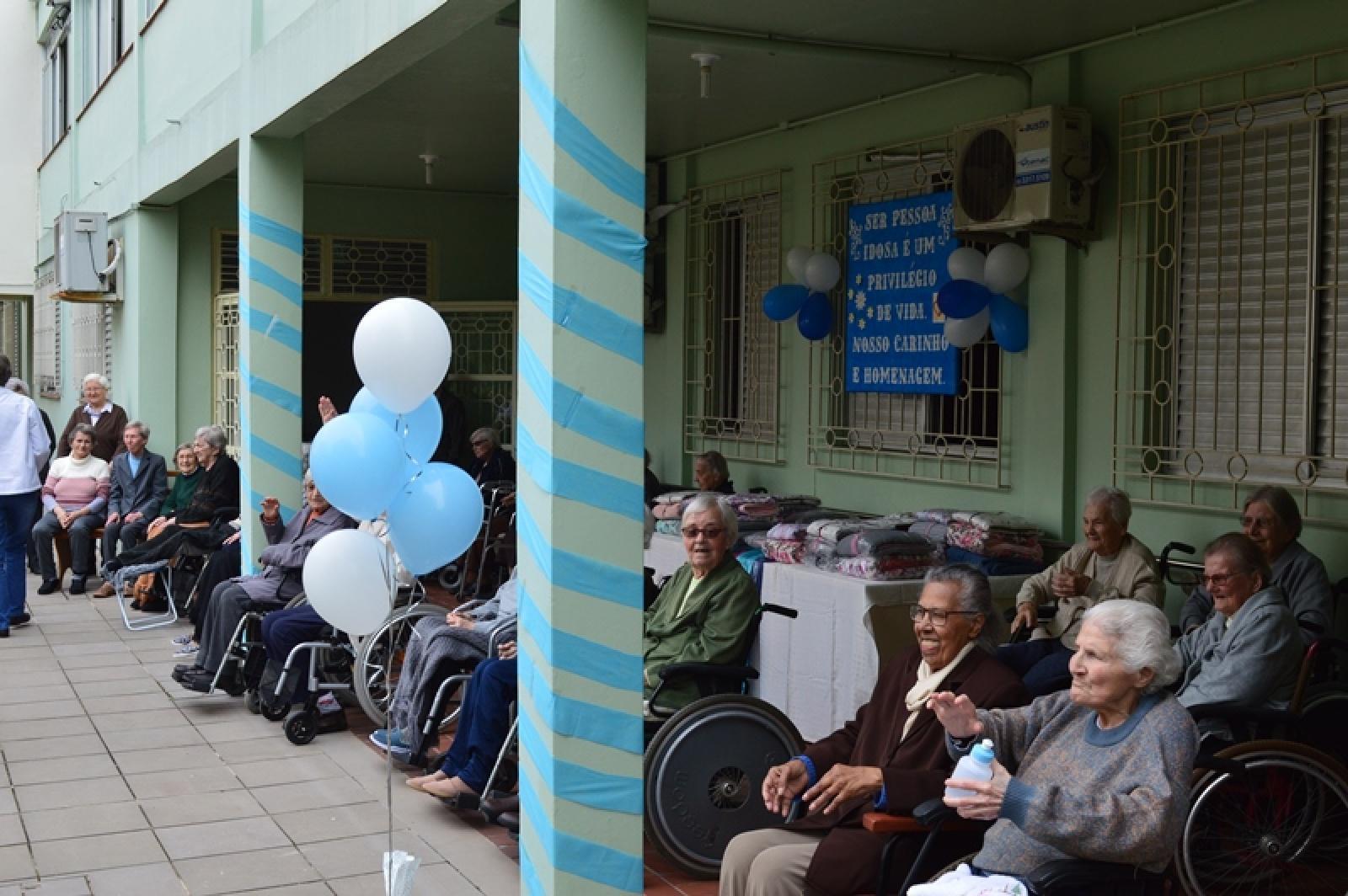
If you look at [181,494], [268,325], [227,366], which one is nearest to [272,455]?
[268,325]

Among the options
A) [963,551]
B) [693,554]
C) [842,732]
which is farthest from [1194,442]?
[842,732]

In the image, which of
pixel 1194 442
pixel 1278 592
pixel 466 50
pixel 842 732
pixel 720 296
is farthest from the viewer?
pixel 720 296

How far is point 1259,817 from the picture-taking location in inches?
165

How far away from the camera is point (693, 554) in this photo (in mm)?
5055

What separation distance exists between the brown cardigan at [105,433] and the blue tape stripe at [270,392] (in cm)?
358

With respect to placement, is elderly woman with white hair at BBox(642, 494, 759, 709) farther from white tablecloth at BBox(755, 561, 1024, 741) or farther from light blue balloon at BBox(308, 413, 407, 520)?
light blue balloon at BBox(308, 413, 407, 520)

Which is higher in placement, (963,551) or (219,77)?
(219,77)

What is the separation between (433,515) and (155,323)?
340 inches

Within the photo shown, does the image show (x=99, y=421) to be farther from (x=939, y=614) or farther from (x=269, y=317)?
(x=939, y=614)

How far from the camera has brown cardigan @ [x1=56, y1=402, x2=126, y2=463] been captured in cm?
1141

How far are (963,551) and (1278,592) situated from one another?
2.22 metres

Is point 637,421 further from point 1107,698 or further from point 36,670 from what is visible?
point 36,670

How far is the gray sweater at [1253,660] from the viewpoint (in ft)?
14.1

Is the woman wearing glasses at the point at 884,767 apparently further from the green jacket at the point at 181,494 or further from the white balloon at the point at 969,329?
the green jacket at the point at 181,494
